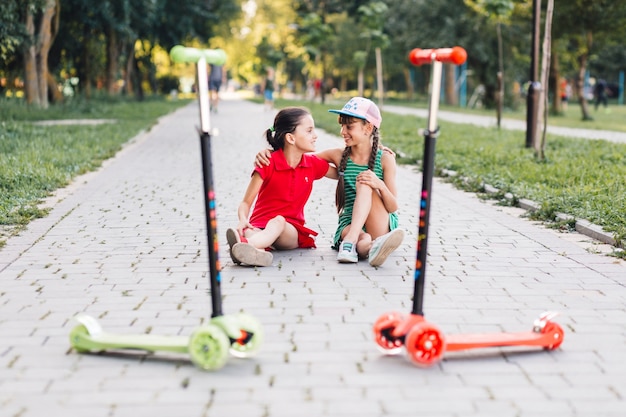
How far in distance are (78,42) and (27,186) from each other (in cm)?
2389

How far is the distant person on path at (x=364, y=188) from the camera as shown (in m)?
5.89

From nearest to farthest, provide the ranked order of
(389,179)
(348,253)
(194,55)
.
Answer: (194,55), (348,253), (389,179)

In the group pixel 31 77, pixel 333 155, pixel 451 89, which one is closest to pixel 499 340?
pixel 333 155

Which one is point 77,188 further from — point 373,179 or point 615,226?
point 615,226

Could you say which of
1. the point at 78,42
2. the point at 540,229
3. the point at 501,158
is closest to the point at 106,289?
the point at 540,229

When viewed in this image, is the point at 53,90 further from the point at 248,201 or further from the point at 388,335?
the point at 388,335

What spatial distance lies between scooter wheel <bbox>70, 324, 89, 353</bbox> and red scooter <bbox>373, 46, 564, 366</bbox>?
140cm

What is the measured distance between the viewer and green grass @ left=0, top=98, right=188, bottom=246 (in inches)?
341

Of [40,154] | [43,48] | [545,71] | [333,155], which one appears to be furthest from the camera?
[43,48]

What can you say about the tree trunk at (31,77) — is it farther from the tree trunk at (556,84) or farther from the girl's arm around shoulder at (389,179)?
the girl's arm around shoulder at (389,179)

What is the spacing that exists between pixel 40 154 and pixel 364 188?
7.82 meters

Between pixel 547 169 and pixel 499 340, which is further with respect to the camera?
pixel 547 169

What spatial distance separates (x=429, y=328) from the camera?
12.5 ft

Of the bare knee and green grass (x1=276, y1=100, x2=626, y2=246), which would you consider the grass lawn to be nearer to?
green grass (x1=276, y1=100, x2=626, y2=246)
